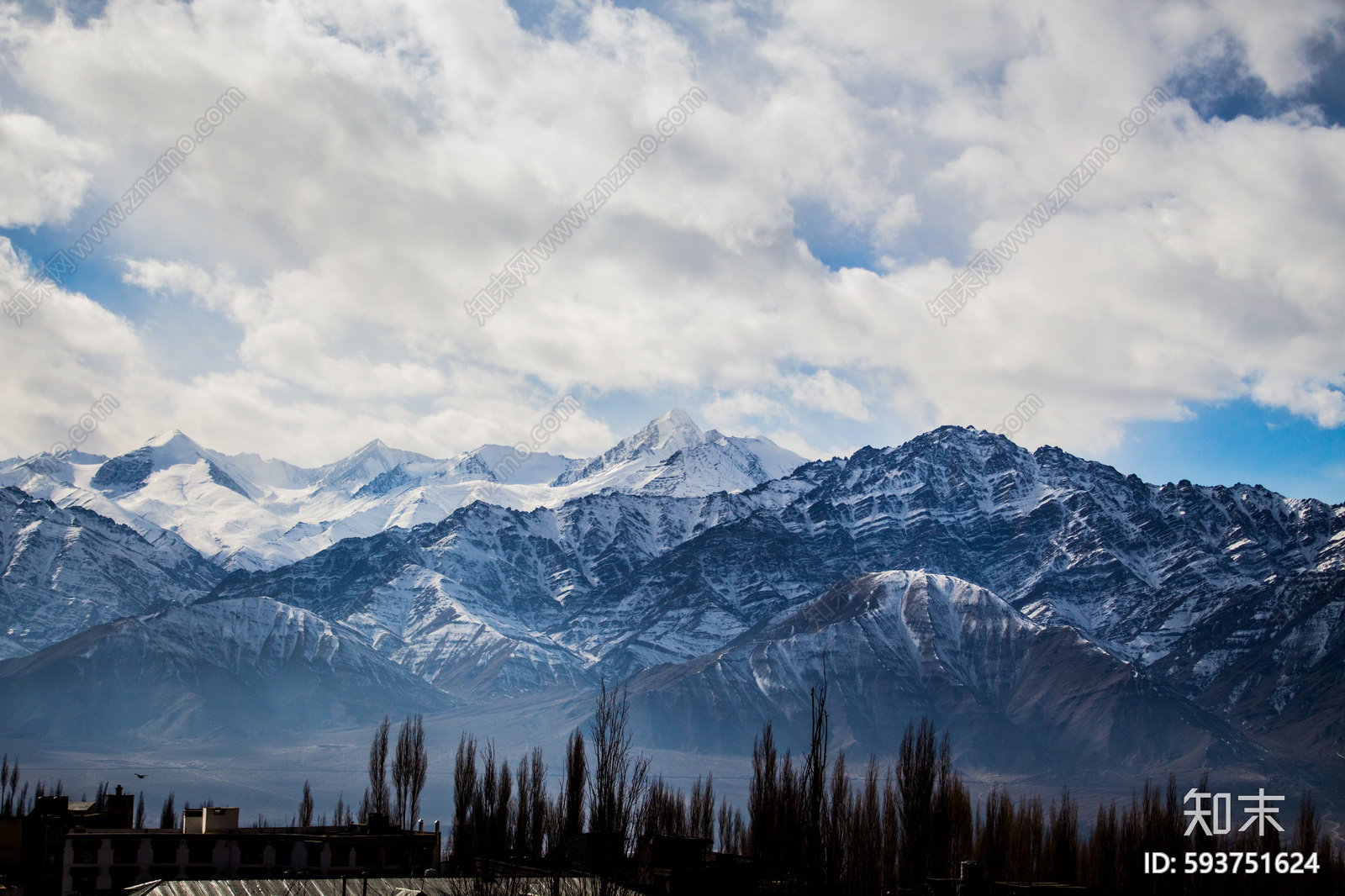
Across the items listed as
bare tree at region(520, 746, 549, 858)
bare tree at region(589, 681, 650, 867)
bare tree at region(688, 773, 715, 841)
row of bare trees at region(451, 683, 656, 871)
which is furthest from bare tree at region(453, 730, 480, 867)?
bare tree at region(589, 681, 650, 867)

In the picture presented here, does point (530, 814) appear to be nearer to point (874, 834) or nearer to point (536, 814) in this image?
point (536, 814)

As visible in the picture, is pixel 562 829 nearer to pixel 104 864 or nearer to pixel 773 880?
pixel 773 880

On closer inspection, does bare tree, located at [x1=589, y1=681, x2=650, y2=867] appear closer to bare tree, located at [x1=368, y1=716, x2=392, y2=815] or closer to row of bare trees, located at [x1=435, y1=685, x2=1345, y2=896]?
row of bare trees, located at [x1=435, y1=685, x2=1345, y2=896]

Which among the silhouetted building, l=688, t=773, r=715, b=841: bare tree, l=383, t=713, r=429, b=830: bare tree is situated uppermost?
l=383, t=713, r=429, b=830: bare tree

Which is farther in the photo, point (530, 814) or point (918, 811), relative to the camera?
point (530, 814)

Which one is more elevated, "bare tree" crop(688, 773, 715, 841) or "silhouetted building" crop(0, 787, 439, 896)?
"bare tree" crop(688, 773, 715, 841)

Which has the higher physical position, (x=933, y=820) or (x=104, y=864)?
(x=933, y=820)

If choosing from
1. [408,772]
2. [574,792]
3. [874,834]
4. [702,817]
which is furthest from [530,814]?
[874,834]

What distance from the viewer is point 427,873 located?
60.1 meters

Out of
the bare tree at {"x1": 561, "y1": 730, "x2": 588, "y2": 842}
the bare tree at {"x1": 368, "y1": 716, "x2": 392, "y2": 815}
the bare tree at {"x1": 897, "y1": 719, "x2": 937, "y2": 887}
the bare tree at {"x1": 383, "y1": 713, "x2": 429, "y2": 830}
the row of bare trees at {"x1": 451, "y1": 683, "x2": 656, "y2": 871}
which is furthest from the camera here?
the bare tree at {"x1": 368, "y1": 716, "x2": 392, "y2": 815}

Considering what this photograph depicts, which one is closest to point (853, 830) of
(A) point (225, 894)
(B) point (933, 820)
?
(B) point (933, 820)

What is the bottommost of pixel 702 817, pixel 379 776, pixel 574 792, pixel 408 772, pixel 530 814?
pixel 702 817

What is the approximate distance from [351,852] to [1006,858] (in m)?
46.0

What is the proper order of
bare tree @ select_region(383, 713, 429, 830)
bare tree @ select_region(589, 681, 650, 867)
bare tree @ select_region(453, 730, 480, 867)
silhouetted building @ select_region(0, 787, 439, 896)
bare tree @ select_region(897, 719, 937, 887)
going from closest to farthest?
bare tree @ select_region(589, 681, 650, 867)
bare tree @ select_region(897, 719, 937, 887)
silhouetted building @ select_region(0, 787, 439, 896)
bare tree @ select_region(453, 730, 480, 867)
bare tree @ select_region(383, 713, 429, 830)
